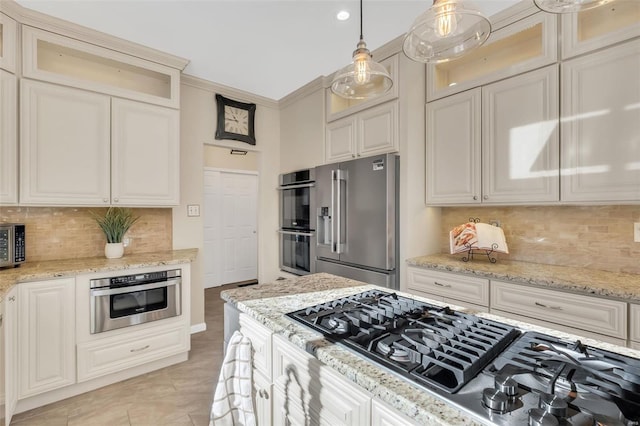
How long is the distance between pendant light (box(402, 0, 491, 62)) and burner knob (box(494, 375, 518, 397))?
1193 millimetres

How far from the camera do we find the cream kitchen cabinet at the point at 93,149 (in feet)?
7.18

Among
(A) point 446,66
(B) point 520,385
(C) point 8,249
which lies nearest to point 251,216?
(C) point 8,249

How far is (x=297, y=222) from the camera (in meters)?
3.58

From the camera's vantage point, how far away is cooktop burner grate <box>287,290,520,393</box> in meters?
0.74

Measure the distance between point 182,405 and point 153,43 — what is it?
2895mm

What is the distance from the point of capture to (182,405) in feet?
6.79

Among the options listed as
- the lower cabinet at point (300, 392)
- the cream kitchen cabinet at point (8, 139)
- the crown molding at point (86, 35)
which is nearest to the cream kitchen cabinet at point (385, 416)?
the lower cabinet at point (300, 392)

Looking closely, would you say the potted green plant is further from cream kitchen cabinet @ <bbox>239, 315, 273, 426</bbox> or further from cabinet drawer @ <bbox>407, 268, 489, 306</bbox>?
cabinet drawer @ <bbox>407, 268, 489, 306</bbox>

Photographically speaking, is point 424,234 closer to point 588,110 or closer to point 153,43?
point 588,110

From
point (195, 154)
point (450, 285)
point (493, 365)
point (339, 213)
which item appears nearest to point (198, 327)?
point (195, 154)

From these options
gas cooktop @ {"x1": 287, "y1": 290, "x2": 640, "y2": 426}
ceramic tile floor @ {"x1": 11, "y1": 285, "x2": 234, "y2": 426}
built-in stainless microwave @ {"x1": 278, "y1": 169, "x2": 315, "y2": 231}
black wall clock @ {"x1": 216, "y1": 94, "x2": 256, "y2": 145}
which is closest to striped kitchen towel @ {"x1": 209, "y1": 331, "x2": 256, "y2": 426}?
gas cooktop @ {"x1": 287, "y1": 290, "x2": 640, "y2": 426}

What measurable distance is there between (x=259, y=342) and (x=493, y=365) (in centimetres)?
84

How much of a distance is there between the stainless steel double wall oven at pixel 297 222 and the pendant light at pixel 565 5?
2.42 m

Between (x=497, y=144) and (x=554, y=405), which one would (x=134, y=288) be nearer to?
(x=554, y=405)
